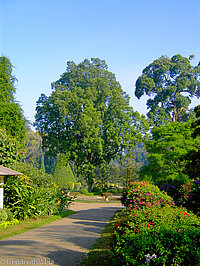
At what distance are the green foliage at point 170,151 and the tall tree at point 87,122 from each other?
617 inches

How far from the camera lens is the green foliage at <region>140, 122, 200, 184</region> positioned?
2366cm

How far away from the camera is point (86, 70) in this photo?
49.3m

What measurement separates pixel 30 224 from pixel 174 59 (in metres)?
48.8

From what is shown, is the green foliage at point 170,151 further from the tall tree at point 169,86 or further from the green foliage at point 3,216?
the tall tree at point 169,86

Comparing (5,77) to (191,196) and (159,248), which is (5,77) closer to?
(191,196)

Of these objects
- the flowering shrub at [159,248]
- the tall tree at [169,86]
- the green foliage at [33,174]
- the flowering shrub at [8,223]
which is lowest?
the flowering shrub at [8,223]

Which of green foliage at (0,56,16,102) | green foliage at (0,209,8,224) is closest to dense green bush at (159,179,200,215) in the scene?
green foliage at (0,209,8,224)

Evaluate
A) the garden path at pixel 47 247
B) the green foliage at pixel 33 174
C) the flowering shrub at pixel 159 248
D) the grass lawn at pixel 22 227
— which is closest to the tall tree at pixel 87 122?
the green foliage at pixel 33 174

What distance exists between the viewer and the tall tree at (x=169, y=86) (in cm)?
5184

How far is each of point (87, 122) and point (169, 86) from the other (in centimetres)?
1820

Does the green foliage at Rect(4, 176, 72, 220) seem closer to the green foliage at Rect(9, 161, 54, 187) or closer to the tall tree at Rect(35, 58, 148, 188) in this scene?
the green foliage at Rect(9, 161, 54, 187)

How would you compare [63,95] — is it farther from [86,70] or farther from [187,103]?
[187,103]

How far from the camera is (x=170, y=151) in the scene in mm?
24578

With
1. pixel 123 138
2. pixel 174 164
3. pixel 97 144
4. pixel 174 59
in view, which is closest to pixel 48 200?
pixel 174 164
